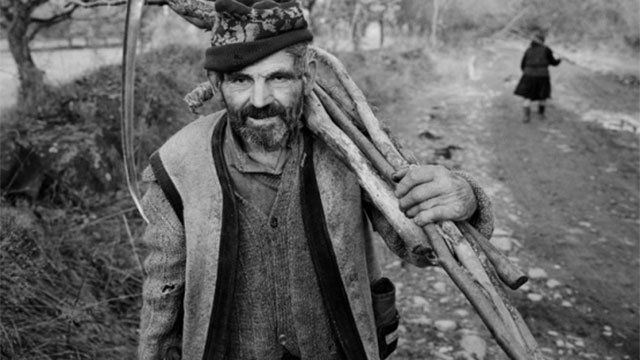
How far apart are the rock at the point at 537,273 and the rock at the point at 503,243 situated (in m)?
0.37

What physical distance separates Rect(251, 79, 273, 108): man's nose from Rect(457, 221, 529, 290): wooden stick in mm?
674

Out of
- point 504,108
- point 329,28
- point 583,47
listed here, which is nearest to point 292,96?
point 504,108

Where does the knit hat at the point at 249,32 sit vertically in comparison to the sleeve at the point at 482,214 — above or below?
above

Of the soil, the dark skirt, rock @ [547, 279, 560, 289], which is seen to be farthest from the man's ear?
the dark skirt

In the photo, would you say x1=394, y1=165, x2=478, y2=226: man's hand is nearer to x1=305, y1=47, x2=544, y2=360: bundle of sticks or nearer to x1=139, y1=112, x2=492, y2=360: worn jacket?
x1=305, y1=47, x2=544, y2=360: bundle of sticks

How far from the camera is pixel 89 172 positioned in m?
4.26

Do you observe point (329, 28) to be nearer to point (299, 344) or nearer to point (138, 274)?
point (138, 274)

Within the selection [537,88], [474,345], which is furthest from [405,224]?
[537,88]

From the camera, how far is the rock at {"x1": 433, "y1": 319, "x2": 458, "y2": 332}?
376 centimetres

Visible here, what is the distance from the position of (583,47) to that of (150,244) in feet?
68.0

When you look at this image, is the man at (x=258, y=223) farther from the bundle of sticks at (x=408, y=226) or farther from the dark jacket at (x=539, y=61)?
the dark jacket at (x=539, y=61)

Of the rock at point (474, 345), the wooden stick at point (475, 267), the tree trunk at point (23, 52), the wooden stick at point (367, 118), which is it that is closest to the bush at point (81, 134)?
the tree trunk at point (23, 52)

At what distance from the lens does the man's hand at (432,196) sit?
1.29 meters

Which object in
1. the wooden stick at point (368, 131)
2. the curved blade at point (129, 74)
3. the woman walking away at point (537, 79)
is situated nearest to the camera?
the wooden stick at point (368, 131)
